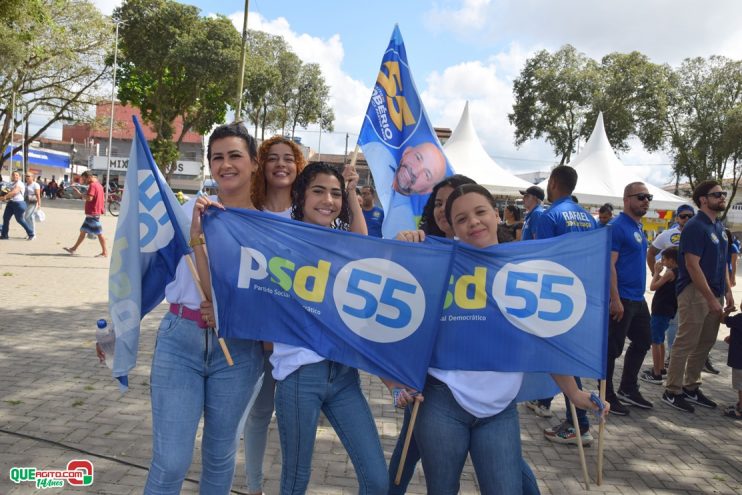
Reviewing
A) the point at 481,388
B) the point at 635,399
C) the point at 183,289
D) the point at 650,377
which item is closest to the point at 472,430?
the point at 481,388

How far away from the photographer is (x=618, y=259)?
516 centimetres

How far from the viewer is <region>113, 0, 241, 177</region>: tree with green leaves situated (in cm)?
3119

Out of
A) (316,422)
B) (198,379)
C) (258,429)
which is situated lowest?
(258,429)

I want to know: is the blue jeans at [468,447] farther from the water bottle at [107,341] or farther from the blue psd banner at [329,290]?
the water bottle at [107,341]

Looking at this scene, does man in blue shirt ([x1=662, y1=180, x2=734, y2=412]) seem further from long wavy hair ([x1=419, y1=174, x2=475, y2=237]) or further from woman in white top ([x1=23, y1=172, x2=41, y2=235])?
woman in white top ([x1=23, y1=172, x2=41, y2=235])

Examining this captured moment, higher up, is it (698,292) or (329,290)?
(329,290)

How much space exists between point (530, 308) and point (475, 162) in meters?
13.3

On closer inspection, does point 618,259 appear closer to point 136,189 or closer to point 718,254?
point 718,254

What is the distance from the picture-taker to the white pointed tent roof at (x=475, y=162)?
14539 millimetres

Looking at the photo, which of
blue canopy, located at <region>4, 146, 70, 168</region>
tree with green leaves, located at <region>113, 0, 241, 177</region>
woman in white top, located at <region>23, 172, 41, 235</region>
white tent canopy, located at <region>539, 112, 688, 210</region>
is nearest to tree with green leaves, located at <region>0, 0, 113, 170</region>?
tree with green leaves, located at <region>113, 0, 241, 177</region>

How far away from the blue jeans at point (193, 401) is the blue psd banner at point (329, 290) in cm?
13

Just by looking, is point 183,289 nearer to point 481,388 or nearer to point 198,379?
point 198,379

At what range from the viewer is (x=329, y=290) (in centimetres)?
271

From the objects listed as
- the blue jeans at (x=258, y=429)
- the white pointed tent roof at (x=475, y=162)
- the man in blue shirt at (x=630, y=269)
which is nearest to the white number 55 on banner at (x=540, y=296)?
the blue jeans at (x=258, y=429)
